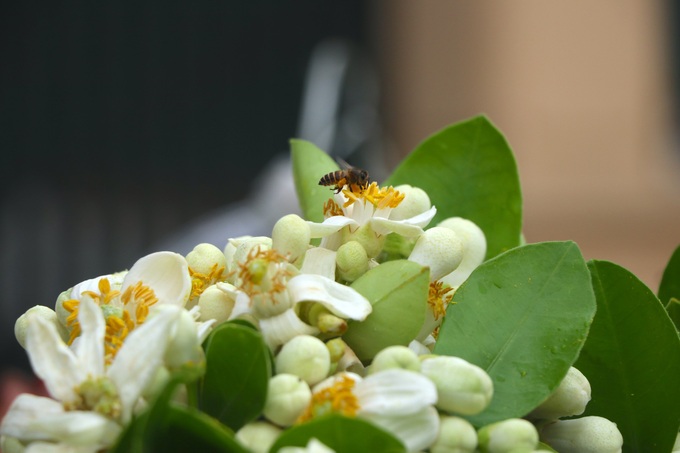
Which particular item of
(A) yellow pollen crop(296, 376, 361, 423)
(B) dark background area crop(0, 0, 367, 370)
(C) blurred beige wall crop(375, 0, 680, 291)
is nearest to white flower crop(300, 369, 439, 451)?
(A) yellow pollen crop(296, 376, 361, 423)

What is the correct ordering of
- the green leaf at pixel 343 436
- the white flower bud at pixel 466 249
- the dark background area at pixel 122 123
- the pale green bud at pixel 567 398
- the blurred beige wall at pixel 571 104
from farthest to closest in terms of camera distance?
the blurred beige wall at pixel 571 104 < the dark background area at pixel 122 123 < the white flower bud at pixel 466 249 < the pale green bud at pixel 567 398 < the green leaf at pixel 343 436

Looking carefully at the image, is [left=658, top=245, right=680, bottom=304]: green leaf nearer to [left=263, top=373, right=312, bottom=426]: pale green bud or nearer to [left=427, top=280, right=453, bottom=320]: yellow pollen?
[left=427, top=280, right=453, bottom=320]: yellow pollen

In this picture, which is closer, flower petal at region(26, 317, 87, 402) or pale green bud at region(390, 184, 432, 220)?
flower petal at region(26, 317, 87, 402)

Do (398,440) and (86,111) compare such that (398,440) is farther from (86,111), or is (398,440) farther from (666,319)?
(86,111)

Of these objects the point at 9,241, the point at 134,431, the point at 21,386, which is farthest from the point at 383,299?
the point at 9,241

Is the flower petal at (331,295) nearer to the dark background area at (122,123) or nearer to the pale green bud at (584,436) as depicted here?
the pale green bud at (584,436)

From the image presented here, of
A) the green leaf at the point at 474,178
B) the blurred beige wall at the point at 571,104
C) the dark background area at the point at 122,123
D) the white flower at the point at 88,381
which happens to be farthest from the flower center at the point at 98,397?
the blurred beige wall at the point at 571,104
